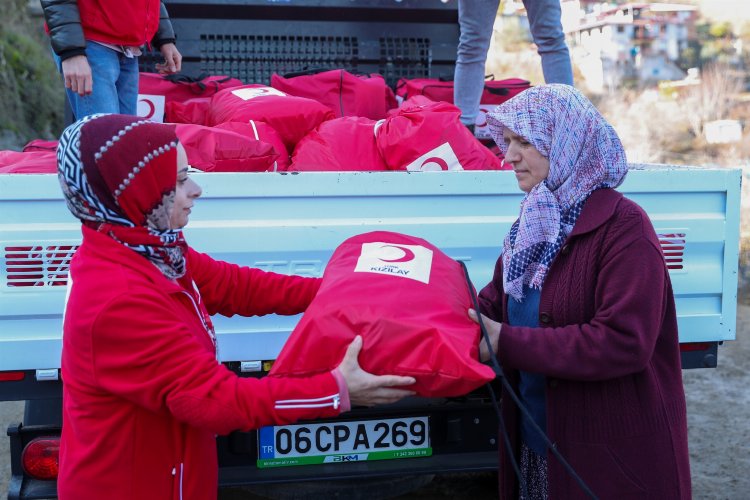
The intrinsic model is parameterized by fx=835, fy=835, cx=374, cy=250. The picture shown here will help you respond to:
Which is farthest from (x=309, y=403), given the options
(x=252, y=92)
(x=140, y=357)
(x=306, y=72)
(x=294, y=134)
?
(x=306, y=72)

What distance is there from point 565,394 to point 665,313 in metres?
0.29

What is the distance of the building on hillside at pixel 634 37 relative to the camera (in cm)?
4066

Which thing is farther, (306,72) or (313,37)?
(313,37)

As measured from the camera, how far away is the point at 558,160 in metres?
1.86

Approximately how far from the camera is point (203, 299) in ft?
6.77

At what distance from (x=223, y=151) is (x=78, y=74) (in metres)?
0.68

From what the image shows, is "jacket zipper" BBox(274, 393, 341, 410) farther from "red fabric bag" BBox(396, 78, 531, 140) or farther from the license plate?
"red fabric bag" BBox(396, 78, 531, 140)

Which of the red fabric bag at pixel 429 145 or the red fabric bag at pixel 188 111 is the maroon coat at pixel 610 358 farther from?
the red fabric bag at pixel 188 111

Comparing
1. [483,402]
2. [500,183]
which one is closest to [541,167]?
[500,183]

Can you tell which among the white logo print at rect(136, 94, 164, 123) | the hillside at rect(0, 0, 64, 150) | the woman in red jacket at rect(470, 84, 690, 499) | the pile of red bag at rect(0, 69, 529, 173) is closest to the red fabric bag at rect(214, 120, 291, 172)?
the pile of red bag at rect(0, 69, 529, 173)

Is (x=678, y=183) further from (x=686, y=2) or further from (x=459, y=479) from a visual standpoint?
(x=686, y=2)

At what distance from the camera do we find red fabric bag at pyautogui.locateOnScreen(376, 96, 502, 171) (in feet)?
9.97

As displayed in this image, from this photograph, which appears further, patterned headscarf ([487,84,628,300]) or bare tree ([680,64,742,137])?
bare tree ([680,64,742,137])

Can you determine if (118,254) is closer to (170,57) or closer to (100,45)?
(100,45)
